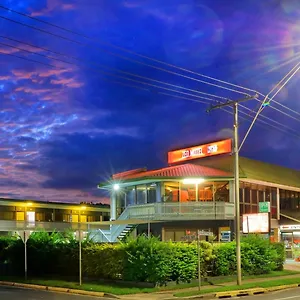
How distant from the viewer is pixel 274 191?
150 feet

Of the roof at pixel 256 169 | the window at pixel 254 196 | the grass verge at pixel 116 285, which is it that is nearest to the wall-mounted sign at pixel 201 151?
the roof at pixel 256 169

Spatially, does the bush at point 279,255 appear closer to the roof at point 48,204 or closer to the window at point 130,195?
the window at point 130,195

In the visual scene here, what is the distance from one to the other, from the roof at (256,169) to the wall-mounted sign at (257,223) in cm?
1000

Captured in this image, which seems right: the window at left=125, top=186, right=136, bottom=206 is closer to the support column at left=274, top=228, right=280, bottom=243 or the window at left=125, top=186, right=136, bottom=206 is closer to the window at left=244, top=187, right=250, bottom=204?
the window at left=244, top=187, right=250, bottom=204

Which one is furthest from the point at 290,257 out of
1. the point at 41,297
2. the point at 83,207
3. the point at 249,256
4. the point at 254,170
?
the point at 83,207

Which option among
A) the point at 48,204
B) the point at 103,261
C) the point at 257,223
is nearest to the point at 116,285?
the point at 103,261

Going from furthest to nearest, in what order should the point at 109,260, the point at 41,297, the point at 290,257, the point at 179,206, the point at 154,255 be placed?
the point at 290,257 → the point at 179,206 → the point at 109,260 → the point at 154,255 → the point at 41,297

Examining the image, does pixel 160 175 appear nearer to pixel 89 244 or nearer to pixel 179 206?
pixel 179 206

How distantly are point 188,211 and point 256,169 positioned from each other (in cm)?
978

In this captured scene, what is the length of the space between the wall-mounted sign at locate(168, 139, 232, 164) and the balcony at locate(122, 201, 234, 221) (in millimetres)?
5444

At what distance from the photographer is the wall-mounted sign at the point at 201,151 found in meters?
42.7

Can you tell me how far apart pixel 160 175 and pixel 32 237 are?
11.4 meters

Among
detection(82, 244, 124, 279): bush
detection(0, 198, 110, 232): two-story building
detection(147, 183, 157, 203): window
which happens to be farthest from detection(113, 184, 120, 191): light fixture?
detection(0, 198, 110, 232): two-story building

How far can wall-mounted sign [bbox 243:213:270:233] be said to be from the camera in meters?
29.0
